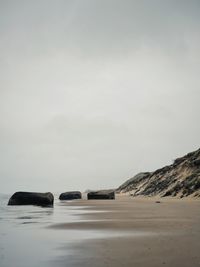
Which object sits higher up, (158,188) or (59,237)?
(158,188)

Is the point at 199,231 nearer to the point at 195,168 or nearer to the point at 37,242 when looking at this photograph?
the point at 37,242

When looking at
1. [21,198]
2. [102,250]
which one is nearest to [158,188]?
[21,198]

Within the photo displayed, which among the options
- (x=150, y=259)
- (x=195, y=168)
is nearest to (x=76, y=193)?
(x=195, y=168)

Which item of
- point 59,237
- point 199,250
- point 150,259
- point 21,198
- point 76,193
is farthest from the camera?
point 76,193

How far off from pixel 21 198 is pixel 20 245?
34.1m

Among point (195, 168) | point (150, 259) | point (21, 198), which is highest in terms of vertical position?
point (195, 168)

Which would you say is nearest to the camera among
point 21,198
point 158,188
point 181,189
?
point 21,198

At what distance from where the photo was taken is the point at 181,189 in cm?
4931

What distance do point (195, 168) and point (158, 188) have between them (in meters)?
10.2

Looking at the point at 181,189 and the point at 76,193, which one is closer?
the point at 181,189

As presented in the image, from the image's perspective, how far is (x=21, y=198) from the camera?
44562mm

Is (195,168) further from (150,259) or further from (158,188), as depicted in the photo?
(150,259)

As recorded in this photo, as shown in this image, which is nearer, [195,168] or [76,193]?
[195,168]

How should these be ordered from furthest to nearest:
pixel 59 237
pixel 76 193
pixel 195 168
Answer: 1. pixel 76 193
2. pixel 195 168
3. pixel 59 237
